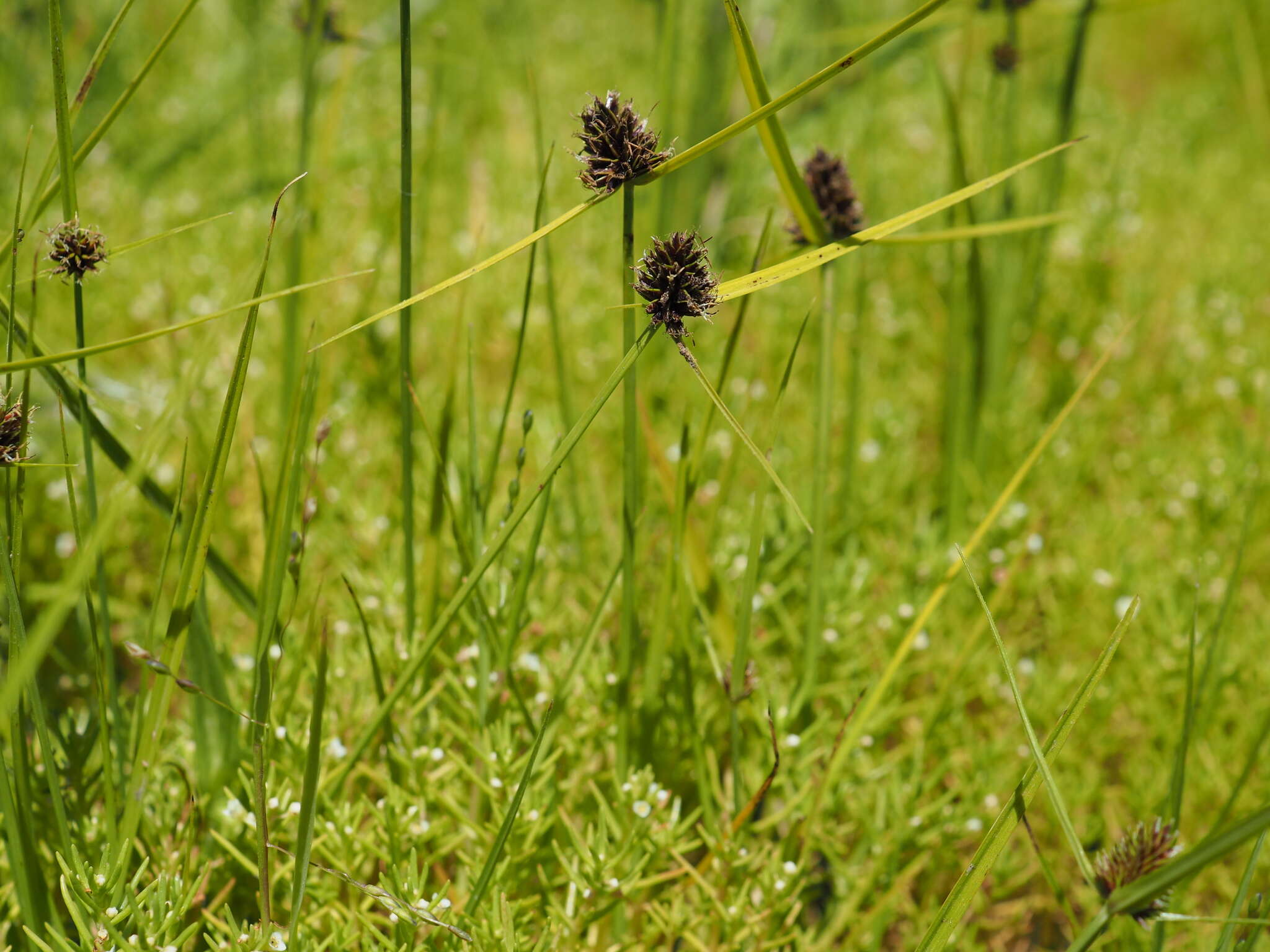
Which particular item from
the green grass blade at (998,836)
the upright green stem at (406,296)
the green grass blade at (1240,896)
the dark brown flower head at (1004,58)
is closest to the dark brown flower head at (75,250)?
the upright green stem at (406,296)

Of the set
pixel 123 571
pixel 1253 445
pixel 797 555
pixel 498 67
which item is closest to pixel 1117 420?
pixel 1253 445

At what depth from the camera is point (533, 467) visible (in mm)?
1977

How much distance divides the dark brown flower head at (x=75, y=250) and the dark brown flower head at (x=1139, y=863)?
1073 mm

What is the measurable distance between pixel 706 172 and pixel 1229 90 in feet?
8.76

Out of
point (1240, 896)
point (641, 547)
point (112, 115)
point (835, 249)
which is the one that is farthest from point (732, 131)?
point (641, 547)

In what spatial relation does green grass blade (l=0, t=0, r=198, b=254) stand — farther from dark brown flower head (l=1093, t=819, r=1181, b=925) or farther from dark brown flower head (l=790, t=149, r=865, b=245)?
dark brown flower head (l=1093, t=819, r=1181, b=925)

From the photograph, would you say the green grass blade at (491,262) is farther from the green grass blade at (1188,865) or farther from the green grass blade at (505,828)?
the green grass blade at (1188,865)

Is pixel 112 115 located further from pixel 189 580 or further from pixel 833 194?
pixel 833 194

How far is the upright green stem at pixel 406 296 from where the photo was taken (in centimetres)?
92

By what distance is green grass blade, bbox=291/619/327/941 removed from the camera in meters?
0.82

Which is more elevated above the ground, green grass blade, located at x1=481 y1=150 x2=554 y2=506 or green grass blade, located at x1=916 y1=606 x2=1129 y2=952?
green grass blade, located at x1=481 y1=150 x2=554 y2=506

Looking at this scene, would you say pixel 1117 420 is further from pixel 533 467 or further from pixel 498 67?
pixel 498 67

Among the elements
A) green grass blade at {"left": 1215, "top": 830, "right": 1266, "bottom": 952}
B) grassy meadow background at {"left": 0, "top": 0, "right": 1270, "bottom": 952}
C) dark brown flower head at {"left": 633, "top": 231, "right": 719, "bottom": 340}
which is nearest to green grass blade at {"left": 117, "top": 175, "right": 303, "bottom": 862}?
grassy meadow background at {"left": 0, "top": 0, "right": 1270, "bottom": 952}

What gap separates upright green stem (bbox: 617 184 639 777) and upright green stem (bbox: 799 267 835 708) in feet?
0.85
